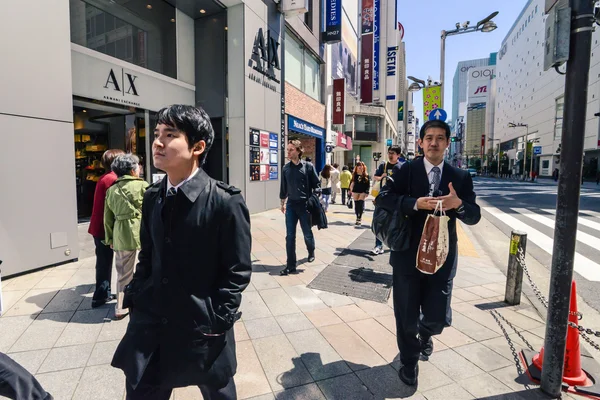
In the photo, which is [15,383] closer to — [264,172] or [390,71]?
[264,172]

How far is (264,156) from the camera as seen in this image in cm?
1153

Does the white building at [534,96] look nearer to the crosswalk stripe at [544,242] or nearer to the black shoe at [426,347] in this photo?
the crosswalk stripe at [544,242]

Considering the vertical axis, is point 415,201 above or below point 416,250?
above

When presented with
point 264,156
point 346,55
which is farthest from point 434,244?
point 346,55

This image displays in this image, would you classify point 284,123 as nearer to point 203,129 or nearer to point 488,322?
point 488,322

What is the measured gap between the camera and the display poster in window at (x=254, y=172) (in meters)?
10.8

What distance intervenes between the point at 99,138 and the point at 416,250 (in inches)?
416

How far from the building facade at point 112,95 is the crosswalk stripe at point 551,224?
9.06 m

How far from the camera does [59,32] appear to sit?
17.2 feet

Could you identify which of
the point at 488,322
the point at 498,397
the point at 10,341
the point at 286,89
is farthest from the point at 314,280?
the point at 286,89

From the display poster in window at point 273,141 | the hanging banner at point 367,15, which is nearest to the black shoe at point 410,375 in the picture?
the display poster in window at point 273,141

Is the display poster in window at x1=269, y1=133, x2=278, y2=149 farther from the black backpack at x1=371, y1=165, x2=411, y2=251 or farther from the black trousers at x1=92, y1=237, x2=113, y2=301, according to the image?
the black backpack at x1=371, y1=165, x2=411, y2=251

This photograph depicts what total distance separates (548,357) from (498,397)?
18.4 inches

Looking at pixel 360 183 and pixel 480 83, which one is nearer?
pixel 360 183
